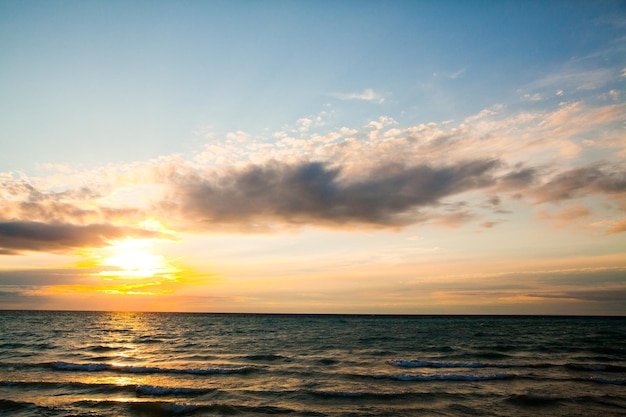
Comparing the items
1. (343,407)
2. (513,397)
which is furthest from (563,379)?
(343,407)

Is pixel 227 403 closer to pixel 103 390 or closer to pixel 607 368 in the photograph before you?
pixel 103 390

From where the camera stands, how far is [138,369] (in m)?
30.0

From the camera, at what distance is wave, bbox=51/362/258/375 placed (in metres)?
29.1

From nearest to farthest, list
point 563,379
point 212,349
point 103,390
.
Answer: point 103,390, point 563,379, point 212,349

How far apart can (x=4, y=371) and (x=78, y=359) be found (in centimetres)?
697

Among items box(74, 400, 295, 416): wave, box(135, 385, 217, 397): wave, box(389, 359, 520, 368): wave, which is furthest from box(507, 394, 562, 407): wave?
box(135, 385, 217, 397): wave

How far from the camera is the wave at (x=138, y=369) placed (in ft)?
95.3

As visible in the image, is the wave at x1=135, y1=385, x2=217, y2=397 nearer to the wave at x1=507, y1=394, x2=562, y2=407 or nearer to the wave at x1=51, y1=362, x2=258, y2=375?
the wave at x1=51, y1=362, x2=258, y2=375

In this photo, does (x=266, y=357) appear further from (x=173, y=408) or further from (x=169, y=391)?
(x=173, y=408)

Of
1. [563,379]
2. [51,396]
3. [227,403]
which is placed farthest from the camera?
[563,379]

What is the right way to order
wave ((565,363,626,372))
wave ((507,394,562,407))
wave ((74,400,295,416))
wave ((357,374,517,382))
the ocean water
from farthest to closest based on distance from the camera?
1. wave ((565,363,626,372))
2. wave ((357,374,517,382))
3. wave ((507,394,562,407))
4. the ocean water
5. wave ((74,400,295,416))

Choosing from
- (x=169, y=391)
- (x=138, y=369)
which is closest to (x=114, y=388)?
(x=169, y=391)

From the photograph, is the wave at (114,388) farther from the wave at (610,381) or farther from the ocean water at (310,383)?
the wave at (610,381)

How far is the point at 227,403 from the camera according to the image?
66.2 feet
